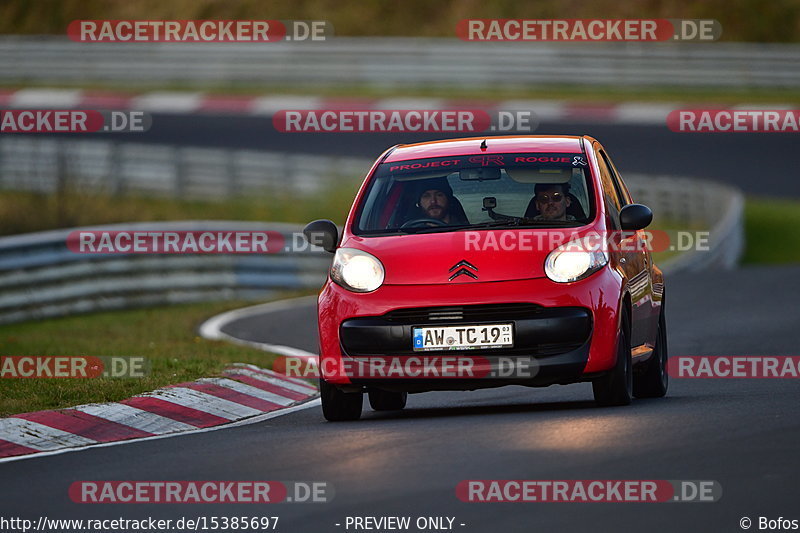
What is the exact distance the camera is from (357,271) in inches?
389

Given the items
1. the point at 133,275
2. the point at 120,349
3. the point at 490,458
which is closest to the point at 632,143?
the point at 133,275

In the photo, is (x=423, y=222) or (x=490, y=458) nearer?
(x=490, y=458)

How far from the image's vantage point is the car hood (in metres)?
9.61

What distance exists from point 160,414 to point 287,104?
2694 cm

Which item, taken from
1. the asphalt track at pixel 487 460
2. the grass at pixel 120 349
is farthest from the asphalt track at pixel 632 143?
the asphalt track at pixel 487 460

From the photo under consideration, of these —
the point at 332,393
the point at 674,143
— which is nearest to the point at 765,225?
the point at 674,143

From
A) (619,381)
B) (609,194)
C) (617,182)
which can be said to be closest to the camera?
(619,381)

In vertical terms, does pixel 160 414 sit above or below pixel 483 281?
below

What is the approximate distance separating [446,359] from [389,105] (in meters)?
26.0

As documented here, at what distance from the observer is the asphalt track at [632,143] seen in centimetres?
3088

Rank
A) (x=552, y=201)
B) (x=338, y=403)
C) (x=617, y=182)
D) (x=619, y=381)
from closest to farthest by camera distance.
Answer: (x=619, y=381)
(x=338, y=403)
(x=552, y=201)
(x=617, y=182)

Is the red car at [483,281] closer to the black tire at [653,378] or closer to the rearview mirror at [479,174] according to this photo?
the rearview mirror at [479,174]

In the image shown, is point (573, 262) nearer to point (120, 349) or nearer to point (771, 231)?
point (120, 349)

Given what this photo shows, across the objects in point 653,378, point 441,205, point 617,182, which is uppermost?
point 617,182
